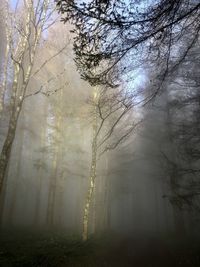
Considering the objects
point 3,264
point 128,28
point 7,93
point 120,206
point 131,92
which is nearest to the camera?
point 128,28

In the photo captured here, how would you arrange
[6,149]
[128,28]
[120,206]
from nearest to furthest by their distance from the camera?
[128,28]
[6,149]
[120,206]

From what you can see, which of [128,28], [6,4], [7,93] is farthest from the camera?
A: [7,93]

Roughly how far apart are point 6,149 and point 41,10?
5.32 m

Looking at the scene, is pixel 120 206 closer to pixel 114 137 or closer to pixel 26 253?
pixel 114 137

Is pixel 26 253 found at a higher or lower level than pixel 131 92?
lower

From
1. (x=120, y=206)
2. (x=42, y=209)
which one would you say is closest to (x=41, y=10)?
(x=42, y=209)

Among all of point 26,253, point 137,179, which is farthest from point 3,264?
point 137,179

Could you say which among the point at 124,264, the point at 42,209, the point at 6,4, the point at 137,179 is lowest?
the point at 124,264

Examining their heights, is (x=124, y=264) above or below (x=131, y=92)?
below

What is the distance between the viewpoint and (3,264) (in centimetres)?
688

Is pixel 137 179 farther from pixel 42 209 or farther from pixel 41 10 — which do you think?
pixel 41 10

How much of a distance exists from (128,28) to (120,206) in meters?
44.8

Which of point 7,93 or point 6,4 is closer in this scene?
point 6,4

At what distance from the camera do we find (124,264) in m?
8.98
